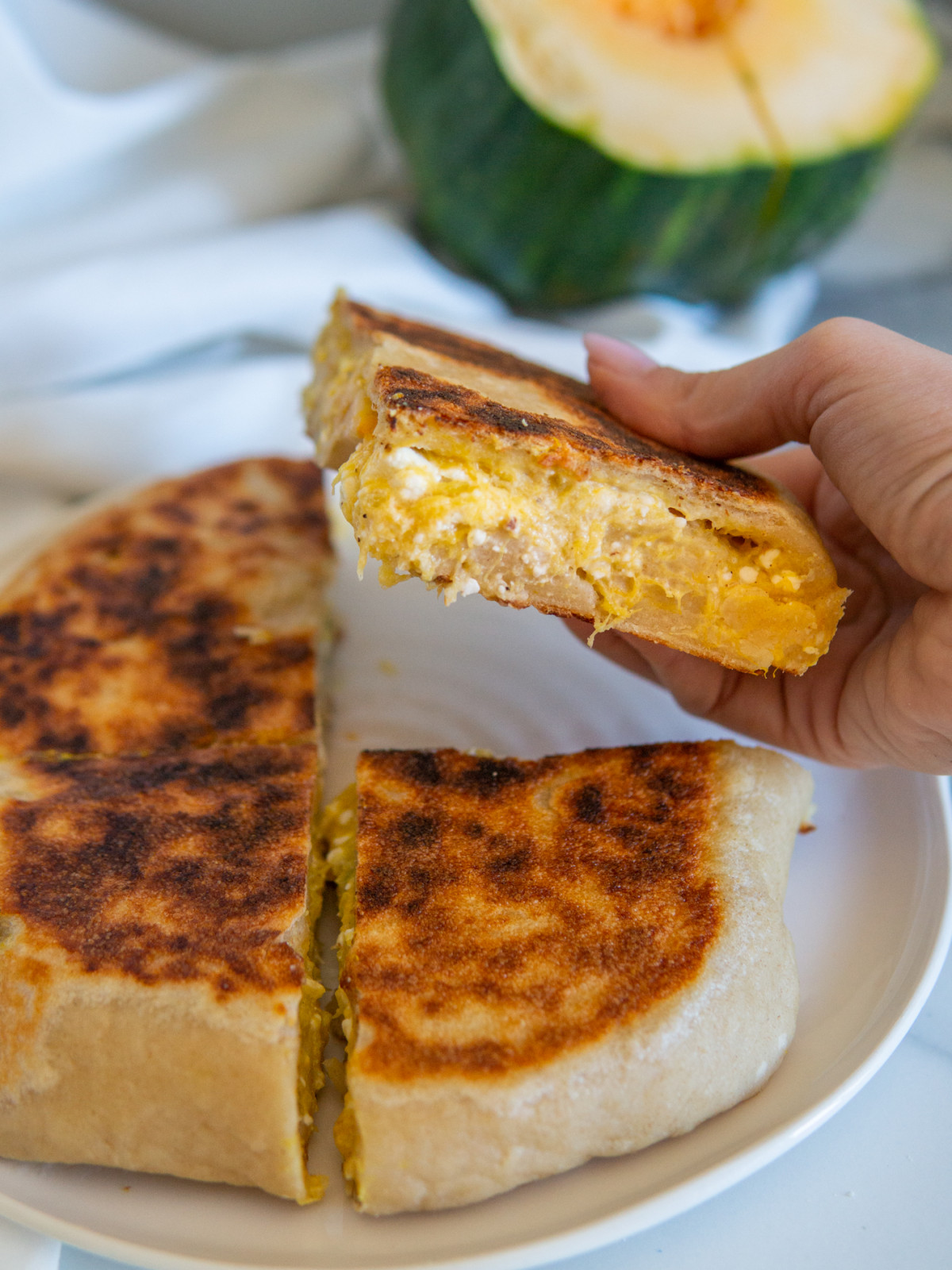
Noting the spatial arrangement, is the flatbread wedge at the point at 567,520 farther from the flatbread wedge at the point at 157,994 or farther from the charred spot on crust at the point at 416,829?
the flatbread wedge at the point at 157,994

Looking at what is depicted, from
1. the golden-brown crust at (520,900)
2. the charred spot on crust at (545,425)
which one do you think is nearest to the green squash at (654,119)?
the charred spot on crust at (545,425)

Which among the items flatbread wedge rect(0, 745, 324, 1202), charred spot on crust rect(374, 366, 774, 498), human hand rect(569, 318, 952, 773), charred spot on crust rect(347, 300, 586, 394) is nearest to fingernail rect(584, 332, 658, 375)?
human hand rect(569, 318, 952, 773)

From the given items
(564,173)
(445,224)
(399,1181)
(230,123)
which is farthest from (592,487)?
(230,123)

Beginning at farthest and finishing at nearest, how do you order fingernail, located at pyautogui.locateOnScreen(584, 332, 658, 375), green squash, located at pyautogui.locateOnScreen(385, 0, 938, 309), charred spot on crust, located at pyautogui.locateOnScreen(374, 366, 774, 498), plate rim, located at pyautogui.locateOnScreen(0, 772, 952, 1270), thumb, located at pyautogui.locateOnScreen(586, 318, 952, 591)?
green squash, located at pyautogui.locateOnScreen(385, 0, 938, 309), fingernail, located at pyautogui.locateOnScreen(584, 332, 658, 375), thumb, located at pyautogui.locateOnScreen(586, 318, 952, 591), charred spot on crust, located at pyautogui.locateOnScreen(374, 366, 774, 498), plate rim, located at pyautogui.locateOnScreen(0, 772, 952, 1270)

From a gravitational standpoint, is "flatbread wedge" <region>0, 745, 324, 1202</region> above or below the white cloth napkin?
above

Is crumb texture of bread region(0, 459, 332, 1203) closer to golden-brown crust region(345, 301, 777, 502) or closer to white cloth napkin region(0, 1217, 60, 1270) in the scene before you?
white cloth napkin region(0, 1217, 60, 1270)

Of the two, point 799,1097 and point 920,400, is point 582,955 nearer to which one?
point 799,1097

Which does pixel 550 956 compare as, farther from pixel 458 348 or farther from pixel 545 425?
pixel 458 348
